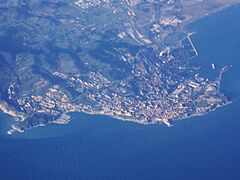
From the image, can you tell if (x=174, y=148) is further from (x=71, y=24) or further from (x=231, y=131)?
(x=71, y=24)

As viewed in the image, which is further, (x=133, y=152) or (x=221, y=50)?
(x=221, y=50)

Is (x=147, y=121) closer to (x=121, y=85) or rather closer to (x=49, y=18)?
(x=121, y=85)

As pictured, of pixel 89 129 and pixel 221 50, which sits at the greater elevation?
pixel 221 50

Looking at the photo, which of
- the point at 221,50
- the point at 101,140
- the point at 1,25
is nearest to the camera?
the point at 101,140

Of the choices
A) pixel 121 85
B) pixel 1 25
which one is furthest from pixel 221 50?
pixel 1 25

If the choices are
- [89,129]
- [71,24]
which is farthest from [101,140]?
[71,24]

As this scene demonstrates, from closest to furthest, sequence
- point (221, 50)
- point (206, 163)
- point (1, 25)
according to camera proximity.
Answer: point (206, 163)
point (221, 50)
point (1, 25)

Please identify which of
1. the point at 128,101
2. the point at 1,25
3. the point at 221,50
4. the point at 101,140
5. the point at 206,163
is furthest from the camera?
the point at 1,25

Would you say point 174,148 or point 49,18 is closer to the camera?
point 174,148

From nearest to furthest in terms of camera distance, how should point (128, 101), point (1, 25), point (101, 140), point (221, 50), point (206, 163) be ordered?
point (206, 163) → point (101, 140) → point (128, 101) → point (221, 50) → point (1, 25)
